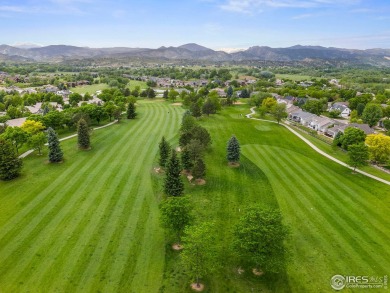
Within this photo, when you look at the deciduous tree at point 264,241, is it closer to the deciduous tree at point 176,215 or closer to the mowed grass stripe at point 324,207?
the deciduous tree at point 176,215

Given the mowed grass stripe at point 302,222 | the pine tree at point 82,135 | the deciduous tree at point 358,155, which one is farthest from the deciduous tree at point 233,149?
the pine tree at point 82,135

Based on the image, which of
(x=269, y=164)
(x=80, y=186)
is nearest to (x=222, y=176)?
(x=269, y=164)

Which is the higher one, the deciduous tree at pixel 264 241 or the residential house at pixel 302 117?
the deciduous tree at pixel 264 241

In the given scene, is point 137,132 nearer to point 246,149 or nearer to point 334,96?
point 246,149

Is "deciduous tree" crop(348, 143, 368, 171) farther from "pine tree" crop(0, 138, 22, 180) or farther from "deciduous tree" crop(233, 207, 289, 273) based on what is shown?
"pine tree" crop(0, 138, 22, 180)

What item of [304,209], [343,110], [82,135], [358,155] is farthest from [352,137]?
[82,135]

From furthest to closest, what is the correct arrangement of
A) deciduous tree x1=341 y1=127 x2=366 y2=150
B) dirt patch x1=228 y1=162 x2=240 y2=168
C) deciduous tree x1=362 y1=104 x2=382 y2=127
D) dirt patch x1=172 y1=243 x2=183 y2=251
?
deciduous tree x1=362 y1=104 x2=382 y2=127 → deciduous tree x1=341 y1=127 x2=366 y2=150 → dirt patch x1=228 y1=162 x2=240 y2=168 → dirt patch x1=172 y1=243 x2=183 y2=251

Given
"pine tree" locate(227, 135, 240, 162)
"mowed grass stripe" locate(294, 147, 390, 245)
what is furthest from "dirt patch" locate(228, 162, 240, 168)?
"mowed grass stripe" locate(294, 147, 390, 245)
